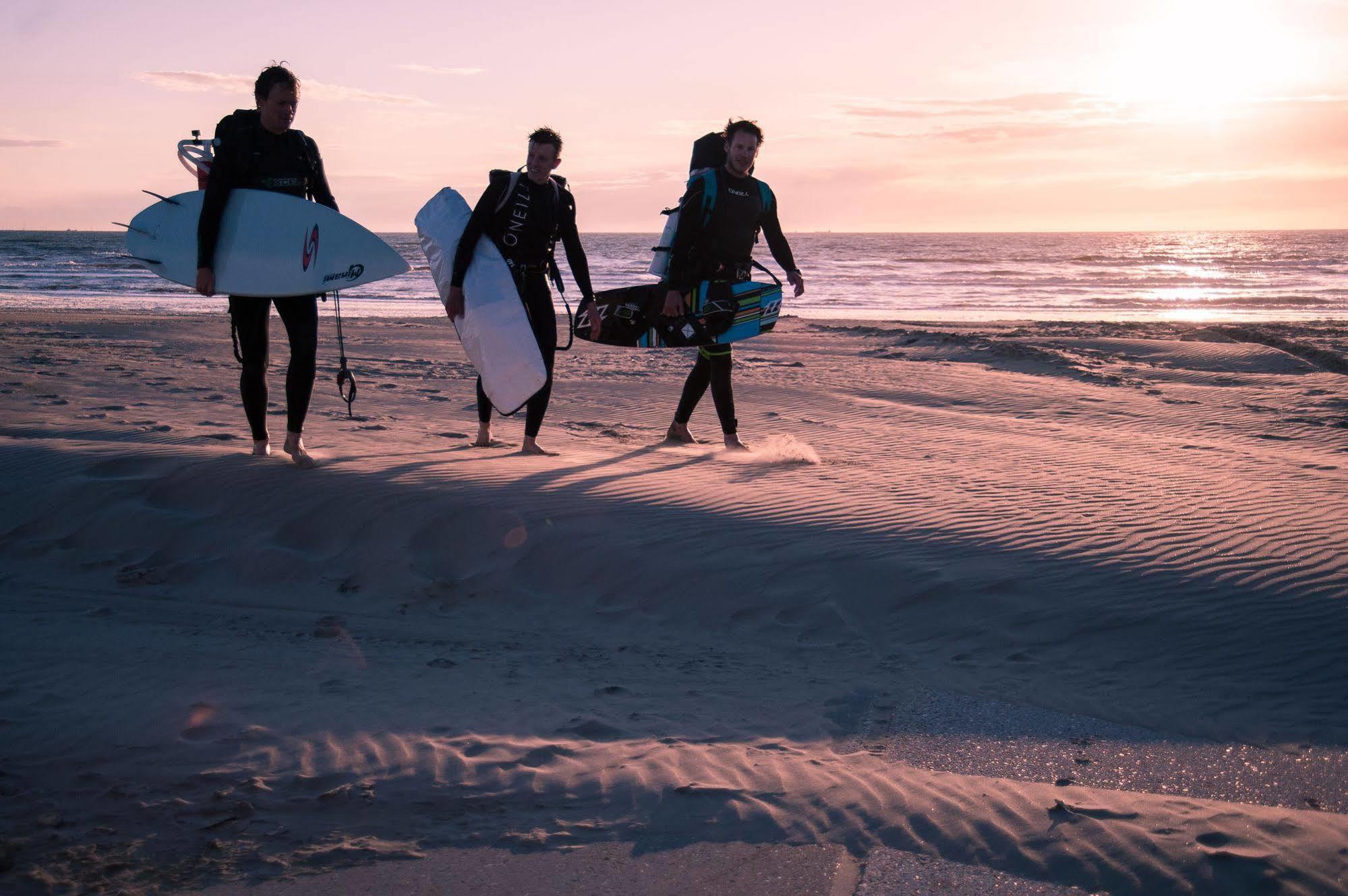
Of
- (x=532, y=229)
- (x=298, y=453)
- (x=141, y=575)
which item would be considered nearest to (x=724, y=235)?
(x=532, y=229)

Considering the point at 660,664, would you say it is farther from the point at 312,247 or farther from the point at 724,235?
the point at 724,235

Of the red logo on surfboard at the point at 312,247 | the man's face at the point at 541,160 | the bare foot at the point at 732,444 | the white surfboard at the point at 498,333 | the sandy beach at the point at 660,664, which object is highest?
the man's face at the point at 541,160

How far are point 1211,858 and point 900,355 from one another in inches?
411

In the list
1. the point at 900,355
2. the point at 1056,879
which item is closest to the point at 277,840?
the point at 1056,879

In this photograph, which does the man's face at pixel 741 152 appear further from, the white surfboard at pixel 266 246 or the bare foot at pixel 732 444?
the white surfboard at pixel 266 246

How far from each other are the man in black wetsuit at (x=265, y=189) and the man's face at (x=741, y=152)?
2170 mm

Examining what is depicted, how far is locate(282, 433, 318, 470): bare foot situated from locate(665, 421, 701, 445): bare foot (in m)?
2.33

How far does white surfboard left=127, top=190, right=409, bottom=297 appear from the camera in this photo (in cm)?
450

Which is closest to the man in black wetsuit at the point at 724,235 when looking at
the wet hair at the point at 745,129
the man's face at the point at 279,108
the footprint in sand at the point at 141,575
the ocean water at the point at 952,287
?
the wet hair at the point at 745,129

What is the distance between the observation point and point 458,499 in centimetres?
435

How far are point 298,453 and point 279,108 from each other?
1515 millimetres

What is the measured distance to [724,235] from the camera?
19.1ft

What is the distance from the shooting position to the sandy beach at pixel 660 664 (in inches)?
85.9

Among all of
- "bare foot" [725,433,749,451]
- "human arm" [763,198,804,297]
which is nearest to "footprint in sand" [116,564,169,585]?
"bare foot" [725,433,749,451]
